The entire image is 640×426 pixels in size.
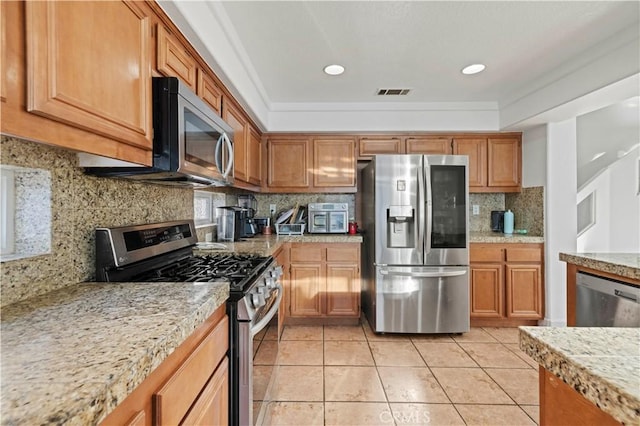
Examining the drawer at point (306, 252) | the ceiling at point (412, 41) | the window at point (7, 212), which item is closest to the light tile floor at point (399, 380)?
the drawer at point (306, 252)

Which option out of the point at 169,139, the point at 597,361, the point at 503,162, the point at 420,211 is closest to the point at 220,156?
the point at 169,139

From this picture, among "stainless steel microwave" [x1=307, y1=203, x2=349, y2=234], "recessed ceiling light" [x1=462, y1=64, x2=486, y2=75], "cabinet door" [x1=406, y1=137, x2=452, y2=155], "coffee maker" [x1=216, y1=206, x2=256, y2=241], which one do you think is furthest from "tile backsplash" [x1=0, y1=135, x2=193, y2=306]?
"cabinet door" [x1=406, y1=137, x2=452, y2=155]

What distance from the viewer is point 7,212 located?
3.17ft

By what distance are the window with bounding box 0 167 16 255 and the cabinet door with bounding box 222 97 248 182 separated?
1350 mm

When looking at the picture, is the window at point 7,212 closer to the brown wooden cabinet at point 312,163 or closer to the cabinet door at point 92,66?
the cabinet door at point 92,66

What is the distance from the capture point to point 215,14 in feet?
5.41

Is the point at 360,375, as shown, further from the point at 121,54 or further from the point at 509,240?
the point at 121,54

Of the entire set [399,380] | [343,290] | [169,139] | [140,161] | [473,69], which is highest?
[473,69]

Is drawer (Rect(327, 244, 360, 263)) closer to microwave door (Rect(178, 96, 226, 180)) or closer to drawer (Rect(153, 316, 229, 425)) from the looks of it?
microwave door (Rect(178, 96, 226, 180))

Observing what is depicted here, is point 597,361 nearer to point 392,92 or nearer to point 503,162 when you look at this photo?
point 392,92

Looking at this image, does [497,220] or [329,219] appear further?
[497,220]

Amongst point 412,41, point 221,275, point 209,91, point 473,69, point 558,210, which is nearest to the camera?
point 221,275

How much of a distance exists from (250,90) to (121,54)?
158cm

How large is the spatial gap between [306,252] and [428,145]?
1846 millimetres
